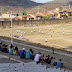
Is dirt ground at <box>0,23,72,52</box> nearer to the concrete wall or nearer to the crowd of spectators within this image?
the concrete wall

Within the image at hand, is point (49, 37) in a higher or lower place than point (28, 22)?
lower

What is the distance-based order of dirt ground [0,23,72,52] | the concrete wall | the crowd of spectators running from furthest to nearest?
the concrete wall, dirt ground [0,23,72,52], the crowd of spectators

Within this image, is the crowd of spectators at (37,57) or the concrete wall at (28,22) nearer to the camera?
the crowd of spectators at (37,57)

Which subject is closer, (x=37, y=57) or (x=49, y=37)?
(x=37, y=57)

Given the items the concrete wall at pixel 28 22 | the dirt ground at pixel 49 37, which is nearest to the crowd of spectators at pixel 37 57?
the dirt ground at pixel 49 37

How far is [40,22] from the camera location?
62906mm

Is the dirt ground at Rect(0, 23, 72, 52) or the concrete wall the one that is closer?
the dirt ground at Rect(0, 23, 72, 52)

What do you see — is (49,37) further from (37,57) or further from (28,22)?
(37,57)

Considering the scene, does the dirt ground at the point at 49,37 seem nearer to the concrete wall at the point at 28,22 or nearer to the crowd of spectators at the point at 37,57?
the concrete wall at the point at 28,22

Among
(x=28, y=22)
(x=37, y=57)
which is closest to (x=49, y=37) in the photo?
(x=28, y=22)

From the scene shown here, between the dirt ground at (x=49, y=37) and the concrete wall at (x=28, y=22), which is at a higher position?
the concrete wall at (x=28, y=22)

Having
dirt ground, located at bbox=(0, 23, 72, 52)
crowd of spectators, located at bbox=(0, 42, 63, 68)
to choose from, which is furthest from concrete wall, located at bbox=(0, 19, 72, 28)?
crowd of spectators, located at bbox=(0, 42, 63, 68)

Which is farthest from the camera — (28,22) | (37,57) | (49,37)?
(28,22)

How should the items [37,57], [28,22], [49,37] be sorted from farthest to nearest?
[28,22], [49,37], [37,57]
